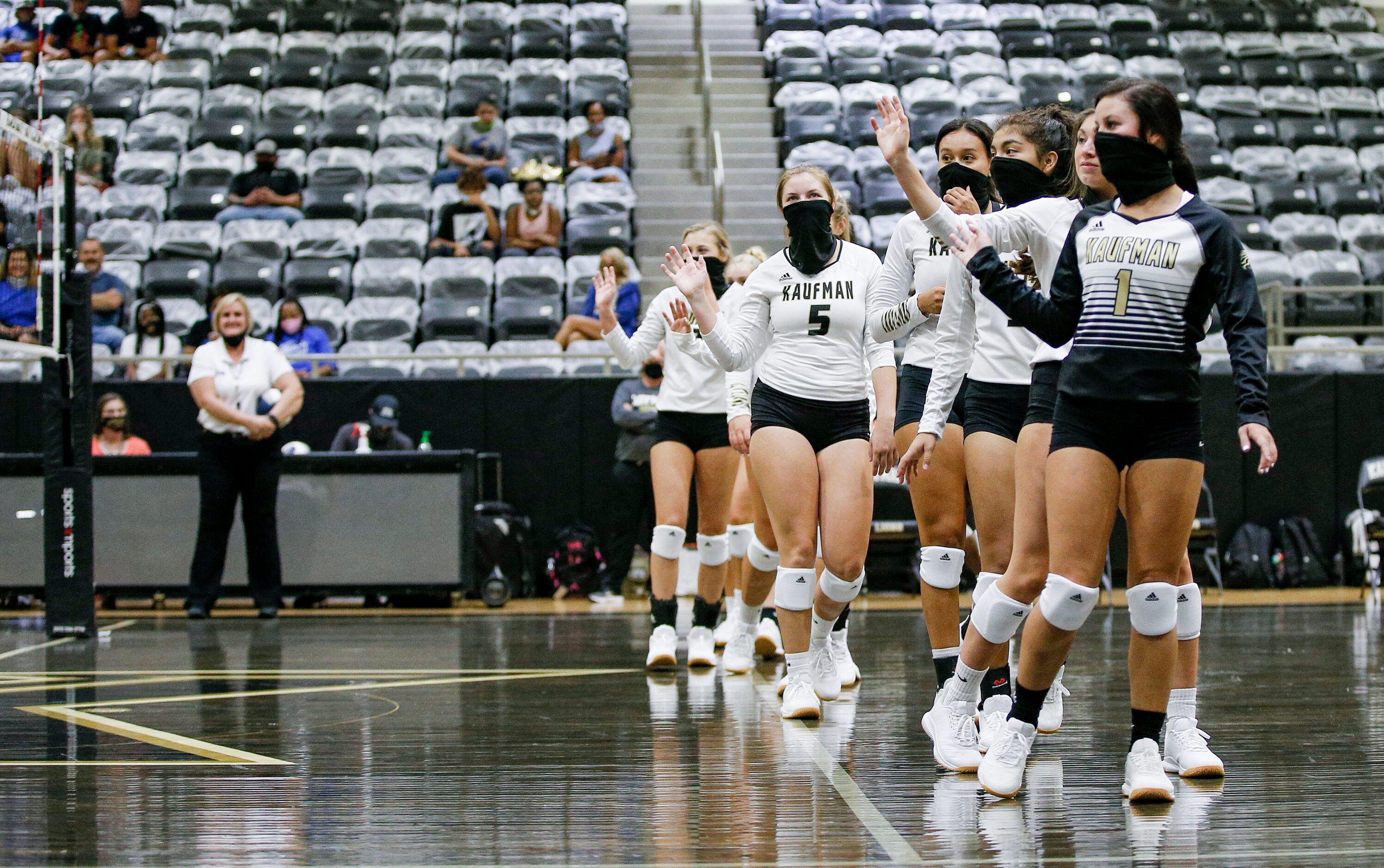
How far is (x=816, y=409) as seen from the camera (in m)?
4.72

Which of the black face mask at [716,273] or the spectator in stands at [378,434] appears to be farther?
the spectator in stands at [378,434]

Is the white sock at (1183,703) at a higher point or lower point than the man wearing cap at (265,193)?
lower

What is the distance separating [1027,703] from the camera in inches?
137

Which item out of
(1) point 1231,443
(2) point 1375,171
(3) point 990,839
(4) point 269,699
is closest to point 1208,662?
(3) point 990,839

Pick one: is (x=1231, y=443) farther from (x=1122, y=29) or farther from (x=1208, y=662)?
(x=1122, y=29)

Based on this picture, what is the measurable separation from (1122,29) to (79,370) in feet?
41.9

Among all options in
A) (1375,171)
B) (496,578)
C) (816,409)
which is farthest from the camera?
(1375,171)

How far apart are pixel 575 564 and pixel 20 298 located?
14.4 feet

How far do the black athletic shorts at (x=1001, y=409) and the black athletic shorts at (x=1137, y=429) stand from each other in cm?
75

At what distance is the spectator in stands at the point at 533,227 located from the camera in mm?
12398

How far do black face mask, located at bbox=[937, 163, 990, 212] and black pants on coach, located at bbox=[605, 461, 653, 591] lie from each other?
5502mm

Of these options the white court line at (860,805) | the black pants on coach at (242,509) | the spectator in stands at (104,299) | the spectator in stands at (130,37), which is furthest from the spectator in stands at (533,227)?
the white court line at (860,805)

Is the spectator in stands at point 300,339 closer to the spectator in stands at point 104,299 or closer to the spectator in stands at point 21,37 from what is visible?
the spectator in stands at point 104,299

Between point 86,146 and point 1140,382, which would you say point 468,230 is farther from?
point 1140,382
